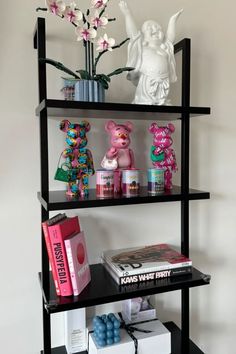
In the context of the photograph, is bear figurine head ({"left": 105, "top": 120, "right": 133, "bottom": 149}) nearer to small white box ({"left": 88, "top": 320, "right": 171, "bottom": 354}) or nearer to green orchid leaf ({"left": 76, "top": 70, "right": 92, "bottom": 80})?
green orchid leaf ({"left": 76, "top": 70, "right": 92, "bottom": 80})

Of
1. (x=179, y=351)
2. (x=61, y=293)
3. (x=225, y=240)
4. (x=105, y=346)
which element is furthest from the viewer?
(x=225, y=240)

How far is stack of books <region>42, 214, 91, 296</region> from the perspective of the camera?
0.90 meters

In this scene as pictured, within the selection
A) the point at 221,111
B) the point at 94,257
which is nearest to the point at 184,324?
the point at 94,257

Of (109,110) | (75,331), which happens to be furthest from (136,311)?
(109,110)

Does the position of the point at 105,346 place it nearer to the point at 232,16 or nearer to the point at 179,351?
the point at 179,351

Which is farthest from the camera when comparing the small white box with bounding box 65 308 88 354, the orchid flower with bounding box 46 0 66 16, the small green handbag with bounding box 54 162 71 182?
the small white box with bounding box 65 308 88 354

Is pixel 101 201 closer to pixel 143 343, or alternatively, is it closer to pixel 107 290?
pixel 107 290

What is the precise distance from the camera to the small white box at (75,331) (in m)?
1.11

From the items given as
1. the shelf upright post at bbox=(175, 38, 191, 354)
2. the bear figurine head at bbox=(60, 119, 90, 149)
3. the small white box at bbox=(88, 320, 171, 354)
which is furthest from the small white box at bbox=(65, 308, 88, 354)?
the bear figurine head at bbox=(60, 119, 90, 149)

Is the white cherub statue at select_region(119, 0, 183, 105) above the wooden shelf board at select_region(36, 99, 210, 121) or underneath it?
above

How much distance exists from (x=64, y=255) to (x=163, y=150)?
1.68ft

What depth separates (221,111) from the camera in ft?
4.50

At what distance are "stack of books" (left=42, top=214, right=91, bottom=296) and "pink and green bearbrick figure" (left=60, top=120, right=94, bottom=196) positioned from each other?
124 mm

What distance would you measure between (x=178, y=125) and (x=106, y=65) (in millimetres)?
378
